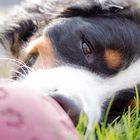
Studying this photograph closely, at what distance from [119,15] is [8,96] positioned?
1.66 m

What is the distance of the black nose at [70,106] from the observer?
6.80 feet

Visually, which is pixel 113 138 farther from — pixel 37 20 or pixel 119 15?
pixel 37 20

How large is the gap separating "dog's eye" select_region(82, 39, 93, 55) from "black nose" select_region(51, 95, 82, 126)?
666mm

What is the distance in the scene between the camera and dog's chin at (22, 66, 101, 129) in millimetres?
2113

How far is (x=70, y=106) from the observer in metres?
2.10

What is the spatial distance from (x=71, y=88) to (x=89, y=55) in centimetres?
51

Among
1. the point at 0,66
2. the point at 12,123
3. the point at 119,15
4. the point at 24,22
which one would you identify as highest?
the point at 12,123

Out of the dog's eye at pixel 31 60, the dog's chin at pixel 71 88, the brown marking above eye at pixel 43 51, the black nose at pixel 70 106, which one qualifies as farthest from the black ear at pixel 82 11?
the black nose at pixel 70 106

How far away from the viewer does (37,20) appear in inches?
127

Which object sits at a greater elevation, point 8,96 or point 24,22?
point 8,96

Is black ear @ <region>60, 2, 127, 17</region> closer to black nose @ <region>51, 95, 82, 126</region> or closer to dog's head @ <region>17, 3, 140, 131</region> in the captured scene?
dog's head @ <region>17, 3, 140, 131</region>

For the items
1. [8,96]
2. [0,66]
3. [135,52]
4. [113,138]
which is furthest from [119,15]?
[8,96]

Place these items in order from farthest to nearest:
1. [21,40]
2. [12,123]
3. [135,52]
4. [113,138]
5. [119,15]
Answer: [21,40]
[119,15]
[135,52]
[113,138]
[12,123]

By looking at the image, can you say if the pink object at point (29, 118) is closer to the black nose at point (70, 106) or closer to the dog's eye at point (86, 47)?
the black nose at point (70, 106)
